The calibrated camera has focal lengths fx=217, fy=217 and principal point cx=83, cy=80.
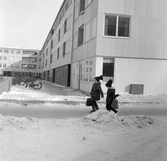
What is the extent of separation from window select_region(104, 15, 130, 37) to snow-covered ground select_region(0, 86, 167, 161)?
9.54m

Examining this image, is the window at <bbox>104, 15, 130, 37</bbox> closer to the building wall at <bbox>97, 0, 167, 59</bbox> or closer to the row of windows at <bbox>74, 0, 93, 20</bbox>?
the building wall at <bbox>97, 0, 167, 59</bbox>

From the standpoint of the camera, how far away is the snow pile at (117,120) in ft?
19.7

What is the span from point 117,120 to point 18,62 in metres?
83.0

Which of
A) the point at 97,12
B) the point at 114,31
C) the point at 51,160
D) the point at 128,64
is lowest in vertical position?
the point at 51,160

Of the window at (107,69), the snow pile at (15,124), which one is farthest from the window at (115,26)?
the snow pile at (15,124)

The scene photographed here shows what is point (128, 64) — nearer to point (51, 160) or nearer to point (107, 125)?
point (107, 125)

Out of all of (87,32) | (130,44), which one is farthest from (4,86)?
(130,44)

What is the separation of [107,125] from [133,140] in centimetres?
111

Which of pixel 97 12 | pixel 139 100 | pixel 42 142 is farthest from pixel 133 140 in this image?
pixel 97 12

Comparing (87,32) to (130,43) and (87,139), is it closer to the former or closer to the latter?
(130,43)

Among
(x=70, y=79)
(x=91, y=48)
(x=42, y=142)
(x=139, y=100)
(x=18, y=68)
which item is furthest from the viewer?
(x=18, y=68)

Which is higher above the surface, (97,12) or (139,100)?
(97,12)

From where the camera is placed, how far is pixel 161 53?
15.5m

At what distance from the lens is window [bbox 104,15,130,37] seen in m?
15.0
